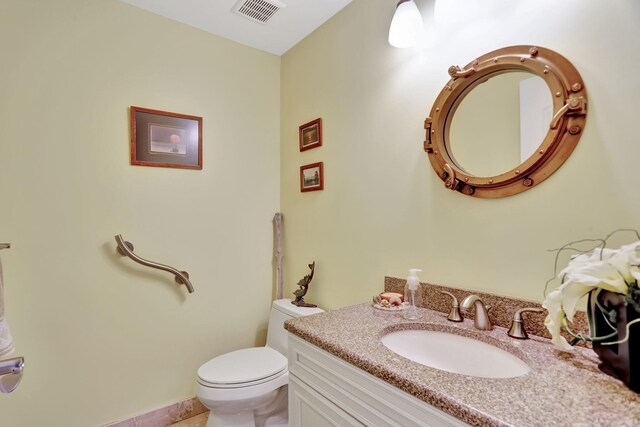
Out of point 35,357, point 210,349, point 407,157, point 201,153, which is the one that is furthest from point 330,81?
point 35,357

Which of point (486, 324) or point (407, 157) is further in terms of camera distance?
point (407, 157)

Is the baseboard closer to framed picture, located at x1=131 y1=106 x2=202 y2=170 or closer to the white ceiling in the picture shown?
framed picture, located at x1=131 y1=106 x2=202 y2=170

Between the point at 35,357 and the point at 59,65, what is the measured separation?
145cm

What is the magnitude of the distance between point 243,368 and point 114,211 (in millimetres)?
1102

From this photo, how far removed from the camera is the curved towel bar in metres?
1.66

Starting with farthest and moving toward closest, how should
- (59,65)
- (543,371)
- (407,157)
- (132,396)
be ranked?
(132,396), (59,65), (407,157), (543,371)

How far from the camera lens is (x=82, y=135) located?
63.3 inches

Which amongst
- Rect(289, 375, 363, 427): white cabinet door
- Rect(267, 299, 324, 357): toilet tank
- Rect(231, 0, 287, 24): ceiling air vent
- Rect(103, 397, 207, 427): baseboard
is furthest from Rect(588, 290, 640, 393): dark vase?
Rect(103, 397, 207, 427): baseboard

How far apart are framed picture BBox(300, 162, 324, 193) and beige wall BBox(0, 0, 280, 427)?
0.36 metres

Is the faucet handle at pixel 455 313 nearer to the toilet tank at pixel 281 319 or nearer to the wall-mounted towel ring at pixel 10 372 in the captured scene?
the toilet tank at pixel 281 319

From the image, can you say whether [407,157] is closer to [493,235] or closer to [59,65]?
[493,235]

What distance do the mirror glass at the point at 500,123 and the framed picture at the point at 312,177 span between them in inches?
32.1

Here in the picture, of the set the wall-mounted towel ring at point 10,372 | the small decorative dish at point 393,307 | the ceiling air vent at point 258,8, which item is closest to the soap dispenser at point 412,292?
the small decorative dish at point 393,307

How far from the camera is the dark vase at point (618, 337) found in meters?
0.63
